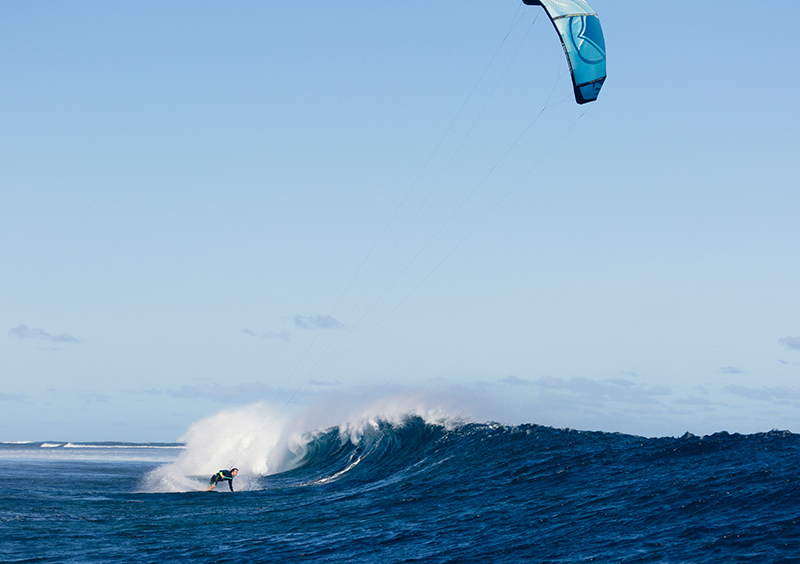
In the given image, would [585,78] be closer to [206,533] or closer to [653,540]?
[653,540]

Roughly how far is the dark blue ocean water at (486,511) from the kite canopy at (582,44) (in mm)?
6160

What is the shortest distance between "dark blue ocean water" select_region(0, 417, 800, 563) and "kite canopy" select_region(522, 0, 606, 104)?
6160mm

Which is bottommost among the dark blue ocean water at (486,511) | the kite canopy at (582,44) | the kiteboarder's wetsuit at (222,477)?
the dark blue ocean water at (486,511)

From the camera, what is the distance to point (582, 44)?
11008 mm

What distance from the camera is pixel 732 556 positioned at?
6543 millimetres

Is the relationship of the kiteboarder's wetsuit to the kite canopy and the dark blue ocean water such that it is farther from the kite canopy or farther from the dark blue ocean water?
the kite canopy

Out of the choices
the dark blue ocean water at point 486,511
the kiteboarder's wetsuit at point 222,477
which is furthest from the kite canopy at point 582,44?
the kiteboarder's wetsuit at point 222,477

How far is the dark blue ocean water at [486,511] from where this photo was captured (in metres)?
7.75

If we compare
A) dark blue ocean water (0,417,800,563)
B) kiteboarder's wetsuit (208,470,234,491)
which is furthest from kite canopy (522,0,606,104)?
kiteboarder's wetsuit (208,470,234,491)

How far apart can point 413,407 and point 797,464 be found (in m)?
14.1

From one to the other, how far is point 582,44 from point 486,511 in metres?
7.49

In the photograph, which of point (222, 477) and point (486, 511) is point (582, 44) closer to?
point (486, 511)

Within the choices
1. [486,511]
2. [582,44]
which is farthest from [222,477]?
[582,44]

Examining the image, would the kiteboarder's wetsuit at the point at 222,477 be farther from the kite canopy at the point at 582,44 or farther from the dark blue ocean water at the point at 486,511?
the kite canopy at the point at 582,44
